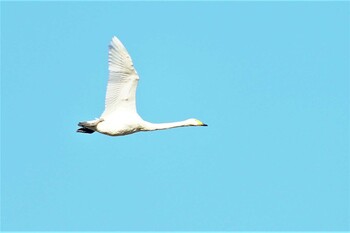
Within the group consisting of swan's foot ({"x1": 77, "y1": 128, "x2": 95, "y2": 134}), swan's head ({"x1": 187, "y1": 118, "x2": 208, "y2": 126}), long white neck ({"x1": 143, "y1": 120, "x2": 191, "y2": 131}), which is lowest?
swan's foot ({"x1": 77, "y1": 128, "x2": 95, "y2": 134})

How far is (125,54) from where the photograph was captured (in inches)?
2795

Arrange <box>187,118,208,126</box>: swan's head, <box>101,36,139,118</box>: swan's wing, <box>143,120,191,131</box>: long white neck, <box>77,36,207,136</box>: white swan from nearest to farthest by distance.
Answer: <box>101,36,139,118</box>: swan's wing, <box>77,36,207,136</box>: white swan, <box>143,120,191,131</box>: long white neck, <box>187,118,208,126</box>: swan's head

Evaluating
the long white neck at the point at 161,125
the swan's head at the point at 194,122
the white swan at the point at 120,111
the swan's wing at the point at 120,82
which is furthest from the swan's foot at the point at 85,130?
the swan's head at the point at 194,122

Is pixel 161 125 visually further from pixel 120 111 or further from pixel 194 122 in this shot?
pixel 120 111

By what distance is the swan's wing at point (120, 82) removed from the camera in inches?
2795

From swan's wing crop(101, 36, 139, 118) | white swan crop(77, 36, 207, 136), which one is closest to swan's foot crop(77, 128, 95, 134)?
white swan crop(77, 36, 207, 136)

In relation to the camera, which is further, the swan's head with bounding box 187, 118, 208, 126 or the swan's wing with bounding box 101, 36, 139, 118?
the swan's head with bounding box 187, 118, 208, 126

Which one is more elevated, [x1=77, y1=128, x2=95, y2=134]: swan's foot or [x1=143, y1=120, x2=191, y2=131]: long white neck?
[x1=143, y1=120, x2=191, y2=131]: long white neck

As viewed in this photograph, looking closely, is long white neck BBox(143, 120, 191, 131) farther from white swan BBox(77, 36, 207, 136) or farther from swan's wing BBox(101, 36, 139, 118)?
swan's wing BBox(101, 36, 139, 118)

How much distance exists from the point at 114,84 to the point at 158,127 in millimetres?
2403

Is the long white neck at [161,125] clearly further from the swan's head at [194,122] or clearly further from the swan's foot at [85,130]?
the swan's foot at [85,130]

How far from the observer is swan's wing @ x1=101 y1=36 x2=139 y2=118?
233 ft

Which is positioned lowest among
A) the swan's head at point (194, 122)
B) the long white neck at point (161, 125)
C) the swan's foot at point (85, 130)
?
the swan's foot at point (85, 130)

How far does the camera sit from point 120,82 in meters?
71.8
